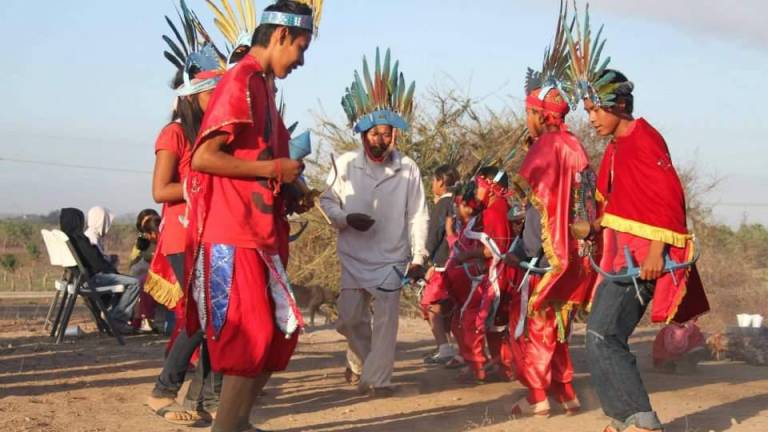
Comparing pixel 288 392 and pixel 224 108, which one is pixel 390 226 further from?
pixel 224 108

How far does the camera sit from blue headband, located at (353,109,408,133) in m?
8.54

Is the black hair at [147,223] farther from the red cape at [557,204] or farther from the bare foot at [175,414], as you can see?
the red cape at [557,204]

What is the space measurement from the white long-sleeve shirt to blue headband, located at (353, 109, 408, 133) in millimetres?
226

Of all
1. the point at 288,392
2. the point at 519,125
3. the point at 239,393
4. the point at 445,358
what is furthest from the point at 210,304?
the point at 519,125

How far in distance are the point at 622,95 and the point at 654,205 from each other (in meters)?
0.70

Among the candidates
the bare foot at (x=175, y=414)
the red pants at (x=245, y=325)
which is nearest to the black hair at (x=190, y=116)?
the bare foot at (x=175, y=414)

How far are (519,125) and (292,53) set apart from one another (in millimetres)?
10734

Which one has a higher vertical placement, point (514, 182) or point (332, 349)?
point (514, 182)

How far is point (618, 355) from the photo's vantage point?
6.07 metres

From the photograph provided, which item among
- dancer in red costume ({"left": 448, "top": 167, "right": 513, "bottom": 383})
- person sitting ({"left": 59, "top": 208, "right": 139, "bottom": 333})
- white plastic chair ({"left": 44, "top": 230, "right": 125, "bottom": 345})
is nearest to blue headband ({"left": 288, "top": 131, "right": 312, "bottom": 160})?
dancer in red costume ({"left": 448, "top": 167, "right": 513, "bottom": 383})

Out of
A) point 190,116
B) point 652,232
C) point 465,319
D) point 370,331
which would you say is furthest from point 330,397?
point 652,232

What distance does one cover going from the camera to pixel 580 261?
7.20 metres

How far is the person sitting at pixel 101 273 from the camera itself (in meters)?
11.6

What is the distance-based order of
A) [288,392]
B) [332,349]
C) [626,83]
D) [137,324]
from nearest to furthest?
[626,83] → [288,392] → [332,349] → [137,324]
